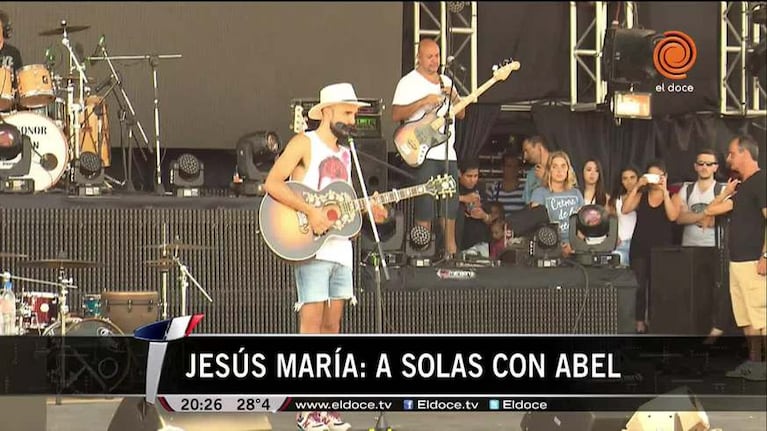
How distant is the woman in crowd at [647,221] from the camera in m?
5.14

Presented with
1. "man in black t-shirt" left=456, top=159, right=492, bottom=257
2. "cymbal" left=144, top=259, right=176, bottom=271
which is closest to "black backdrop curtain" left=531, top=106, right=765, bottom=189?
"man in black t-shirt" left=456, top=159, right=492, bottom=257

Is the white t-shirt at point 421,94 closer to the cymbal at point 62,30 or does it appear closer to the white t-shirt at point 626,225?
the white t-shirt at point 626,225

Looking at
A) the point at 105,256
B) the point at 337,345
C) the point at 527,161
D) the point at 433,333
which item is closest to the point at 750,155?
the point at 527,161

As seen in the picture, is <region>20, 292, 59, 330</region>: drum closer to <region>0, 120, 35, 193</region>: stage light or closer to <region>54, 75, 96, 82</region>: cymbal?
<region>0, 120, 35, 193</region>: stage light

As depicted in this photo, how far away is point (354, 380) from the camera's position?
5.09 metres

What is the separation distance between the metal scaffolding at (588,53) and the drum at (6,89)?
83.0 inches

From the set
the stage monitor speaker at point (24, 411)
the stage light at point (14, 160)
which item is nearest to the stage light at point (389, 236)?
the stage light at point (14, 160)

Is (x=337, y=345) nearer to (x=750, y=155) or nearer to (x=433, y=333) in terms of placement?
(x=433, y=333)

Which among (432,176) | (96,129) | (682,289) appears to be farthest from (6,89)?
(682,289)

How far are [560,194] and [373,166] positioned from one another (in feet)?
2.40

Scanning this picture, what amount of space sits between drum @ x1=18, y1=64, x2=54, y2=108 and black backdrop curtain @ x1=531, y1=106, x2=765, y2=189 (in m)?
1.91

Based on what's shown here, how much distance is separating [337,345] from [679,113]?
1592mm

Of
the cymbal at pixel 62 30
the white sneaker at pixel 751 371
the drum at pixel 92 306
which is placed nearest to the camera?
the cymbal at pixel 62 30

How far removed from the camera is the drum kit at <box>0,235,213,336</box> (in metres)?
4.96
